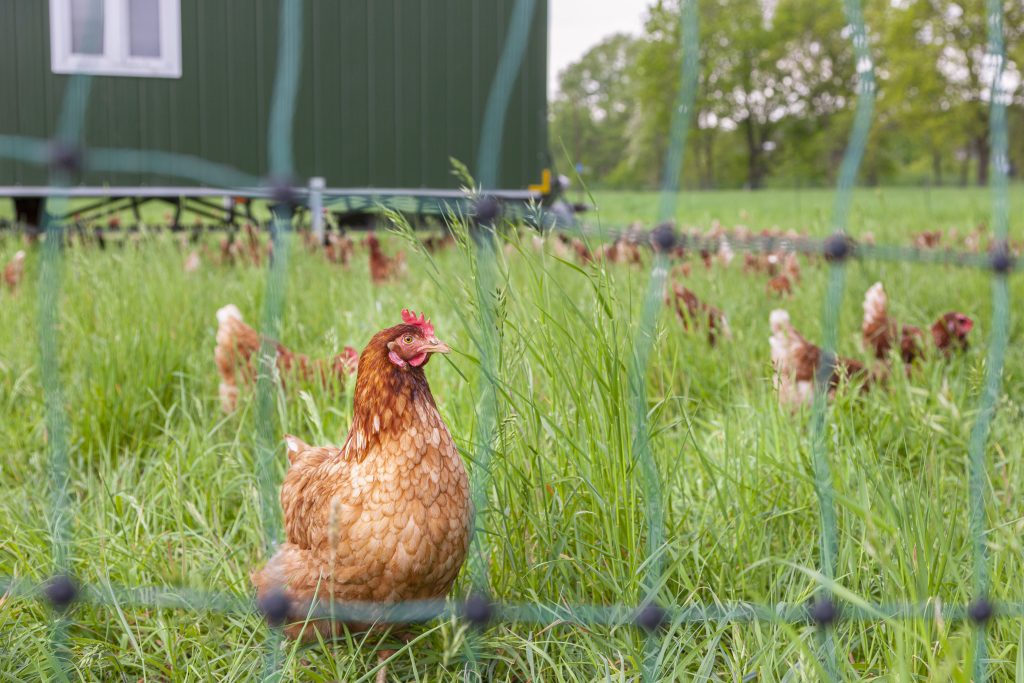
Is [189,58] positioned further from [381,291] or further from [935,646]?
[935,646]

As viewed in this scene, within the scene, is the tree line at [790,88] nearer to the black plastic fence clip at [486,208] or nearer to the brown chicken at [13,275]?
the brown chicken at [13,275]

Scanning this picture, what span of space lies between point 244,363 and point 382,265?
1670 mm

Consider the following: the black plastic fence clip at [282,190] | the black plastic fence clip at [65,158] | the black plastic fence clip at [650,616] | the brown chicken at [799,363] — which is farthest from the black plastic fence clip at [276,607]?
the brown chicken at [799,363]

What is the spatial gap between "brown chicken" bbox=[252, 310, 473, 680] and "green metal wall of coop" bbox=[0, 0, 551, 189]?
650cm

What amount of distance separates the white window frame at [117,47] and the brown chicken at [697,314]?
5607mm

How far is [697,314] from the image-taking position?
2.99 metres

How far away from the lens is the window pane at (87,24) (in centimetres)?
691

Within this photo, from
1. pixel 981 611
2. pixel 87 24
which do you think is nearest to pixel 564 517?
pixel 981 611

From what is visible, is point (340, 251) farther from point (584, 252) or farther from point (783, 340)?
point (783, 340)

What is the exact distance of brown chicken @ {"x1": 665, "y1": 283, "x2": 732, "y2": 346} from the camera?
9.54ft

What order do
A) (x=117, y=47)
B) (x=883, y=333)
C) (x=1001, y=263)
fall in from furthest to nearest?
1. (x=117, y=47)
2. (x=883, y=333)
3. (x=1001, y=263)

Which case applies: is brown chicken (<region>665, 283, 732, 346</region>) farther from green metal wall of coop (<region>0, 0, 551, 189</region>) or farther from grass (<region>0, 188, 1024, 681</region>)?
green metal wall of coop (<region>0, 0, 551, 189</region>)

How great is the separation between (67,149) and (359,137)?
6.29m

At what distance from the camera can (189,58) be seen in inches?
282
